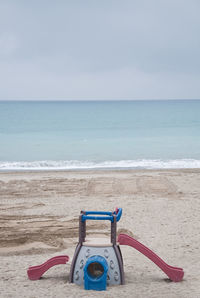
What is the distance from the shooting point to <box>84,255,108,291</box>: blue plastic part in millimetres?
5484

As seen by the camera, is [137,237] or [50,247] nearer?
[50,247]

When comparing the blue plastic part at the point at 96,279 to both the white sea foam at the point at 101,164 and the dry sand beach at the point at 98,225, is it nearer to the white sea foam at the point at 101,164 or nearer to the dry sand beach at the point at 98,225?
the dry sand beach at the point at 98,225

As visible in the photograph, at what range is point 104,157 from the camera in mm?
23922

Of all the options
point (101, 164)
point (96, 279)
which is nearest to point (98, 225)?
point (96, 279)

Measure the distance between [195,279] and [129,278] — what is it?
93 cm

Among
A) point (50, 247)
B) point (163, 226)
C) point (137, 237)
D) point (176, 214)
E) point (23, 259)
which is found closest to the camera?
point (23, 259)

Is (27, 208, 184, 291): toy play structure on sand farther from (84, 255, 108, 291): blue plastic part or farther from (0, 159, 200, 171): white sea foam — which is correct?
(0, 159, 200, 171): white sea foam

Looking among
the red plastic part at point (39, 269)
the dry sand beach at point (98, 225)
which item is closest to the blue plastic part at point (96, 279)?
the dry sand beach at point (98, 225)

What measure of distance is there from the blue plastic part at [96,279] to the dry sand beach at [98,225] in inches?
4.5

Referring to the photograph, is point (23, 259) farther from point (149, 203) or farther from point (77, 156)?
point (77, 156)

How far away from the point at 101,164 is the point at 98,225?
11918 millimetres

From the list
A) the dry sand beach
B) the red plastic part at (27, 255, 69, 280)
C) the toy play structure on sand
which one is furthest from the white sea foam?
the toy play structure on sand

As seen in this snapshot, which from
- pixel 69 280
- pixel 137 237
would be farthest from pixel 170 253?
pixel 69 280

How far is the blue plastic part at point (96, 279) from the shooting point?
216 inches
